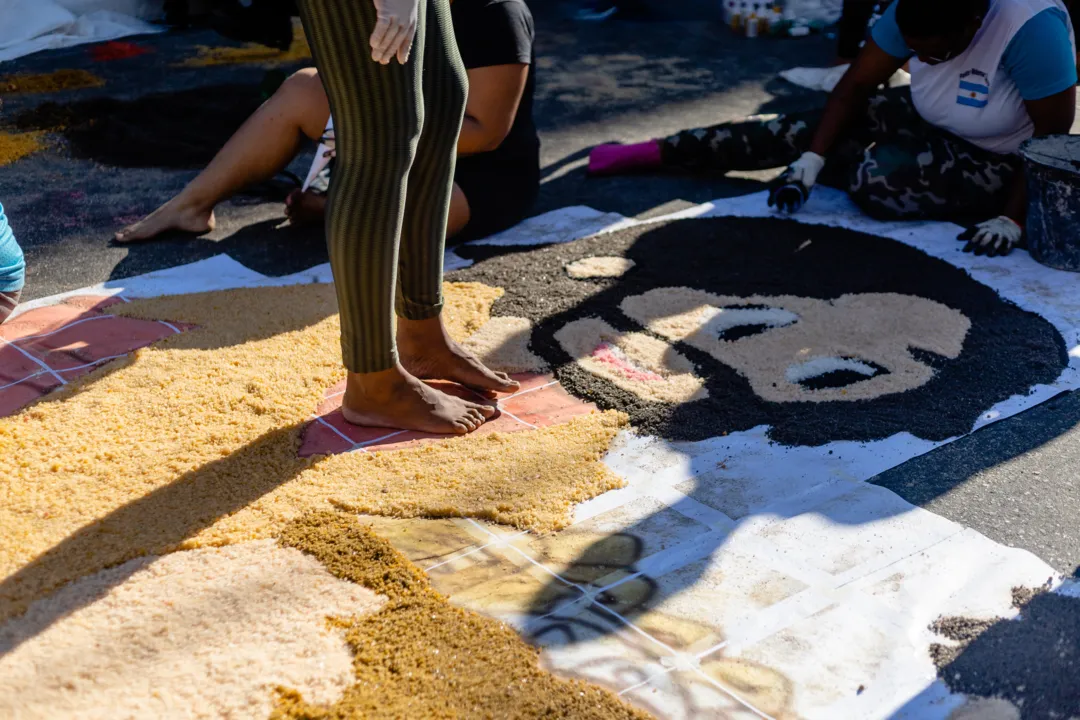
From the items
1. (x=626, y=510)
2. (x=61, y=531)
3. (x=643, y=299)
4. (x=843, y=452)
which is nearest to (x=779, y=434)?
(x=843, y=452)

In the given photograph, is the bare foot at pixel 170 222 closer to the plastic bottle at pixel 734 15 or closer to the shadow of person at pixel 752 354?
the shadow of person at pixel 752 354

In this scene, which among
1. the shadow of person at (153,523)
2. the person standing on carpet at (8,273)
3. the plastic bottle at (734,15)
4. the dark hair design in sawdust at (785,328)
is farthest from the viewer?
the plastic bottle at (734,15)

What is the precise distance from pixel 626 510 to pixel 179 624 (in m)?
0.69

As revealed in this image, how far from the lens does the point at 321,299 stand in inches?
99.0

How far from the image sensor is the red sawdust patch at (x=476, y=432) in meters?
1.89

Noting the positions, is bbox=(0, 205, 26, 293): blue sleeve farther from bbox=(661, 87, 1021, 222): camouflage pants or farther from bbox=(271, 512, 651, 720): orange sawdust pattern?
bbox=(661, 87, 1021, 222): camouflage pants

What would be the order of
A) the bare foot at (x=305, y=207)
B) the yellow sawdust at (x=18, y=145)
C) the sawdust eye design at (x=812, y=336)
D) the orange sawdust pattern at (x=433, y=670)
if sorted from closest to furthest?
1. the orange sawdust pattern at (x=433, y=670)
2. the sawdust eye design at (x=812, y=336)
3. the bare foot at (x=305, y=207)
4. the yellow sawdust at (x=18, y=145)

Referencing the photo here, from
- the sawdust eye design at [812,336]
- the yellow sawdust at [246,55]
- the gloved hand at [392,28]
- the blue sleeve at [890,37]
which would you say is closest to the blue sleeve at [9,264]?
the gloved hand at [392,28]

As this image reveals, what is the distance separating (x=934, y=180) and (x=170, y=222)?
2145 mm

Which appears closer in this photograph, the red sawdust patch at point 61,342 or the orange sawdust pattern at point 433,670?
the orange sawdust pattern at point 433,670

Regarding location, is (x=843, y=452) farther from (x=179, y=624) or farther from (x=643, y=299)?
(x=179, y=624)

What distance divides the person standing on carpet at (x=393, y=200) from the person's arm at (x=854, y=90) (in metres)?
1.64

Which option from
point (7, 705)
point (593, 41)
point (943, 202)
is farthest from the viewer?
point (593, 41)

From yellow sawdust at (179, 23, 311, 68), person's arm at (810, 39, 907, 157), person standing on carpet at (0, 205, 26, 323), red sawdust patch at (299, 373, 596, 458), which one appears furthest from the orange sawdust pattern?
yellow sawdust at (179, 23, 311, 68)
